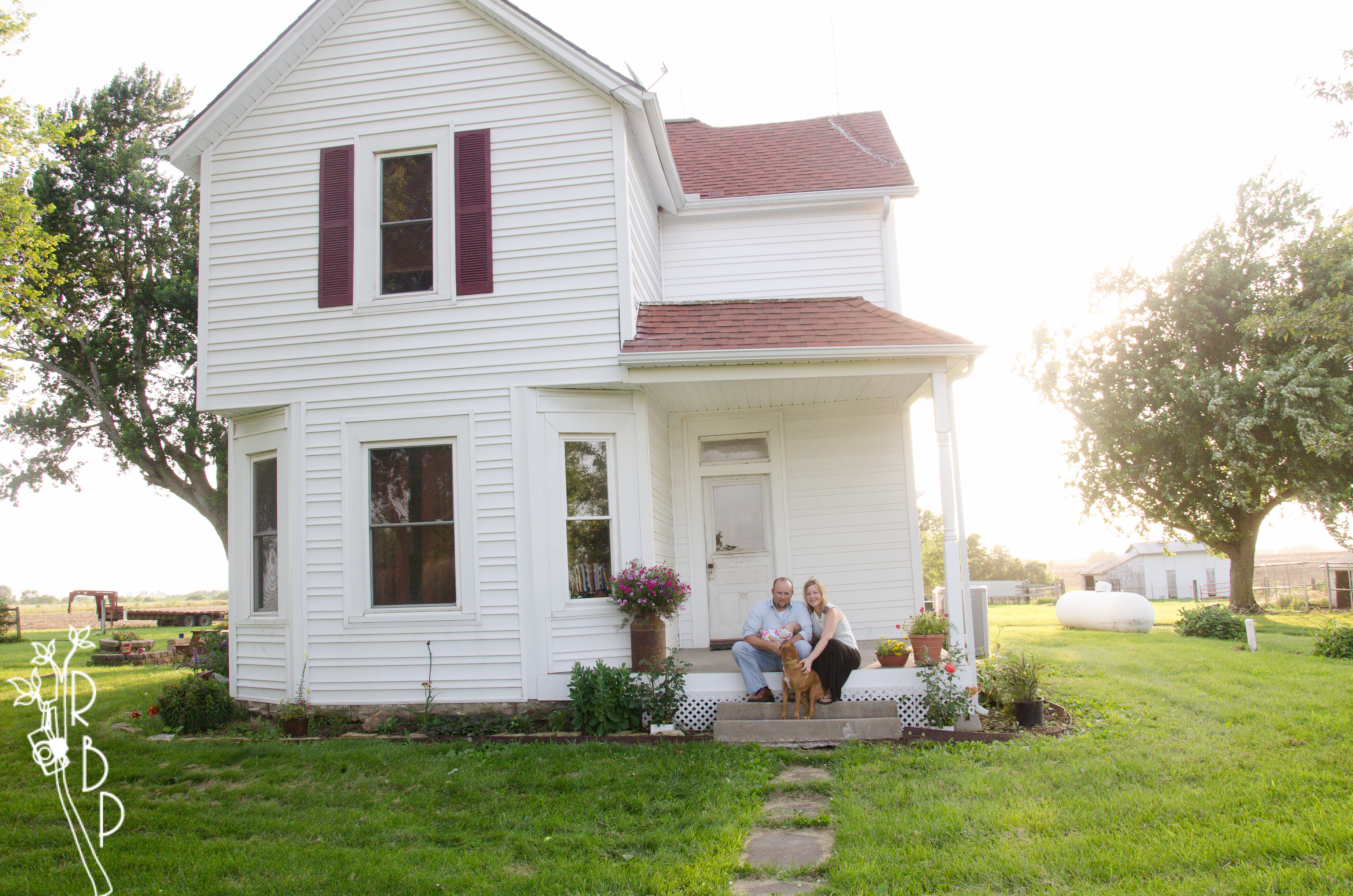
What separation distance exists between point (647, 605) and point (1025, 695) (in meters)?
3.44

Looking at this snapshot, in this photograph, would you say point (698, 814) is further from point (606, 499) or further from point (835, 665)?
point (606, 499)

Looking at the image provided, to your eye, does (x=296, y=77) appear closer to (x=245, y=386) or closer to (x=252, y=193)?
(x=252, y=193)

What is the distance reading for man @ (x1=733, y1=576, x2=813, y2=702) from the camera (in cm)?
761

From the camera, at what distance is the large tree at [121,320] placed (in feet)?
62.3

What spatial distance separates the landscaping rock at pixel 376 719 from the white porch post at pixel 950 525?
5207mm

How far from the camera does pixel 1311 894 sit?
3.86m

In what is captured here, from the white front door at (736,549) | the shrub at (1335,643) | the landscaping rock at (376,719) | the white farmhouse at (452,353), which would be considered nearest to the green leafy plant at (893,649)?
the white farmhouse at (452,353)

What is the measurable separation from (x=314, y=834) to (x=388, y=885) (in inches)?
43.7

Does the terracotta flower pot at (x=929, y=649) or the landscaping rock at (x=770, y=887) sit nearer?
the landscaping rock at (x=770, y=887)

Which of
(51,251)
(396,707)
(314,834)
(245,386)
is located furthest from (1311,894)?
(51,251)

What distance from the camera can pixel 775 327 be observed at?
8797 millimetres

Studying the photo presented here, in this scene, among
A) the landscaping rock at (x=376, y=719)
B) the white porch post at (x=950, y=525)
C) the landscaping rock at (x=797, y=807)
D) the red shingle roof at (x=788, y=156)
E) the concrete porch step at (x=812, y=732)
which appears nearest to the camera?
the landscaping rock at (x=797, y=807)

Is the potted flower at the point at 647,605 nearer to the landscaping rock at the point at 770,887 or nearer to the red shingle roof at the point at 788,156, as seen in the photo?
the landscaping rock at the point at 770,887

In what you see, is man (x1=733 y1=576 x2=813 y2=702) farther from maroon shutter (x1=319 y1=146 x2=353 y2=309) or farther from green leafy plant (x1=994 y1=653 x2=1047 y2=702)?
maroon shutter (x1=319 y1=146 x2=353 y2=309)
